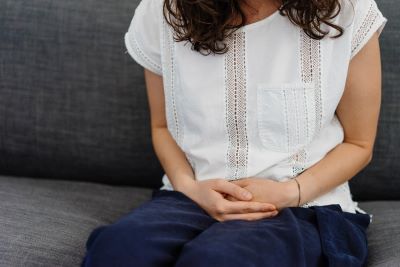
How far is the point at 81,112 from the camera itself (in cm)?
152

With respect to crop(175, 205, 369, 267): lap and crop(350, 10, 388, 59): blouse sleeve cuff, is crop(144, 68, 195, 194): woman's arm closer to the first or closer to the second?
crop(175, 205, 369, 267): lap

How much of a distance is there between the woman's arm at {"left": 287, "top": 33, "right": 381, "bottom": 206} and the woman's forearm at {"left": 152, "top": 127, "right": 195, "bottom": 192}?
0.21 m

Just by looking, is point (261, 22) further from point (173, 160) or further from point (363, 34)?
point (173, 160)

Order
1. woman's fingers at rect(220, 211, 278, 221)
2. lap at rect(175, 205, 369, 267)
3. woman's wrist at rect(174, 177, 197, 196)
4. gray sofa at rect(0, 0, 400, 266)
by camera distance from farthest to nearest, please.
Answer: gray sofa at rect(0, 0, 400, 266) < woman's wrist at rect(174, 177, 197, 196) < woman's fingers at rect(220, 211, 278, 221) < lap at rect(175, 205, 369, 267)

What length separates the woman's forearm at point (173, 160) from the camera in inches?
48.5

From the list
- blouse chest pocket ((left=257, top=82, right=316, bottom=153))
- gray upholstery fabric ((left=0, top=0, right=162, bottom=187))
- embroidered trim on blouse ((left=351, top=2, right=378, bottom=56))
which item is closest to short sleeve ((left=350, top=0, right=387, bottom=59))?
embroidered trim on blouse ((left=351, top=2, right=378, bottom=56))

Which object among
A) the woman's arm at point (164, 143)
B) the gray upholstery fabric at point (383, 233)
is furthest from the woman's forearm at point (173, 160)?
the gray upholstery fabric at point (383, 233)

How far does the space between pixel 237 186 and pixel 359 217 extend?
0.26 metres

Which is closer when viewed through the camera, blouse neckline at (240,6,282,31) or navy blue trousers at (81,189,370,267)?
navy blue trousers at (81,189,370,267)

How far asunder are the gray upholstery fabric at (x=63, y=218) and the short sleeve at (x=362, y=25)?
1.24 ft

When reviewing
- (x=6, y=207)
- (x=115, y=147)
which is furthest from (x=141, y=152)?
(x=6, y=207)

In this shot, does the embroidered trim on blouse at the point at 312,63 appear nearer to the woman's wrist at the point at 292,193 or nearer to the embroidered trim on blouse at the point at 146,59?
the woman's wrist at the point at 292,193

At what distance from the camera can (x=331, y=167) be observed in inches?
46.5

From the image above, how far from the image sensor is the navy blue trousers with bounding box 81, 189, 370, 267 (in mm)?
947
